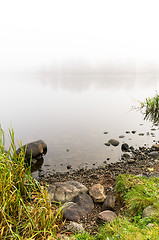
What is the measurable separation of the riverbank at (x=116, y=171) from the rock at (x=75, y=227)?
2053mm

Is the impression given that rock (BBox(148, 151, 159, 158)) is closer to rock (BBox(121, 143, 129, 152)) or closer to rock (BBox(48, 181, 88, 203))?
rock (BBox(121, 143, 129, 152))

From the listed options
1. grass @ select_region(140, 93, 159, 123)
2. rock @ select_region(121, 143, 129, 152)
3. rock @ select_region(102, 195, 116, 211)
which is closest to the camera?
rock @ select_region(102, 195, 116, 211)

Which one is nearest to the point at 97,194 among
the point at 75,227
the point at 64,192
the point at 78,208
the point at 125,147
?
the point at 78,208

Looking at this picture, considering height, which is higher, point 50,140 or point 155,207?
point 155,207

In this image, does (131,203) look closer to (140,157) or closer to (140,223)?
(140,223)

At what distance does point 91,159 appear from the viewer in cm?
1105

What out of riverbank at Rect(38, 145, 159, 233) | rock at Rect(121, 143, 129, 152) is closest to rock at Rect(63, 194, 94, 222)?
riverbank at Rect(38, 145, 159, 233)

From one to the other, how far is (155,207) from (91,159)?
698 cm

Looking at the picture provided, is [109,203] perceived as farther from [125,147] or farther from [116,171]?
[125,147]

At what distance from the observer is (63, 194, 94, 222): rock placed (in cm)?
475

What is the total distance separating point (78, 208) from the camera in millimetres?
5156

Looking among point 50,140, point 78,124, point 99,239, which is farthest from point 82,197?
point 78,124

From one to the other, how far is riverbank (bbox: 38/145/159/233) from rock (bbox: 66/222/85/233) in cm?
205

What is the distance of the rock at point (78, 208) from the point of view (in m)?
4.75
